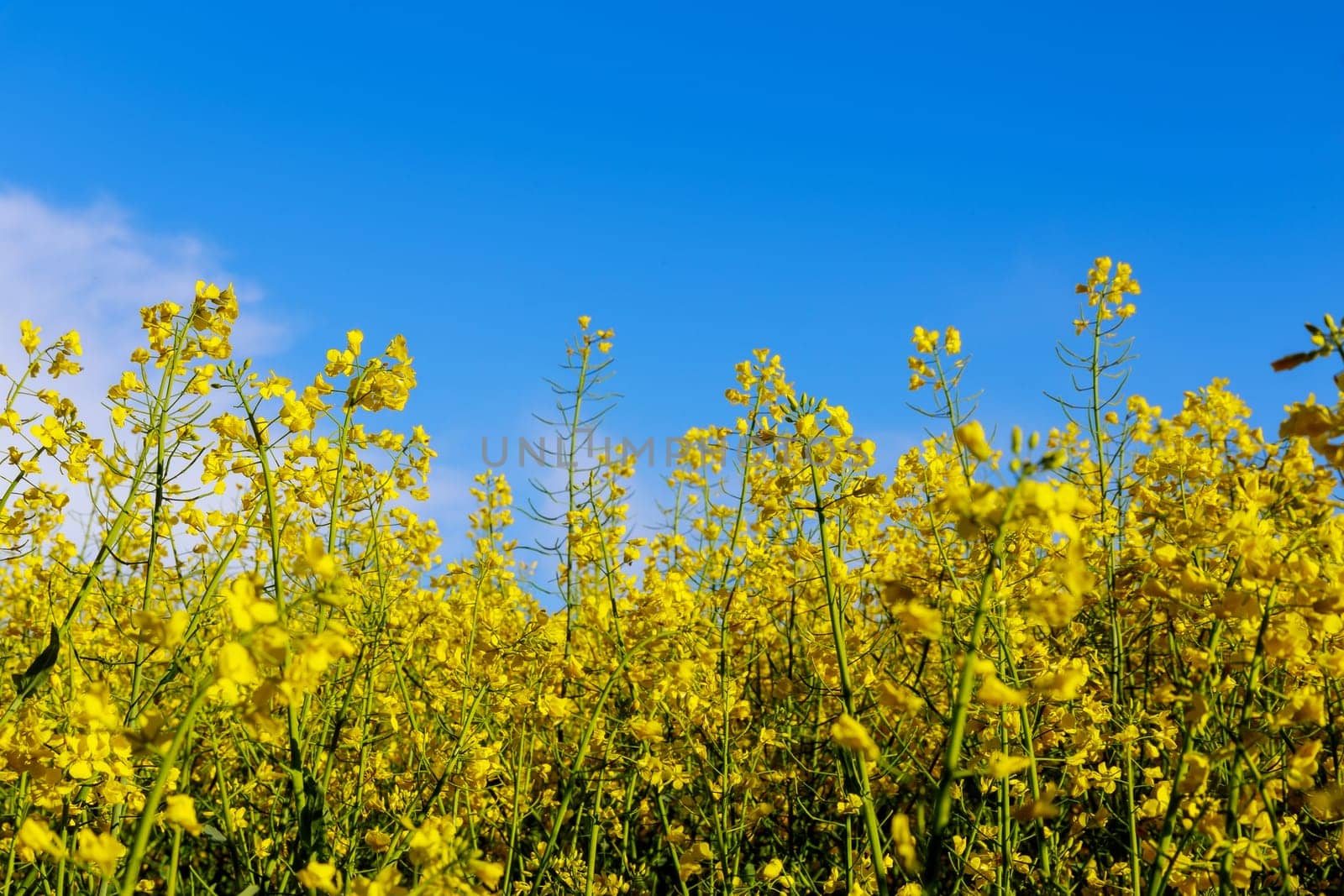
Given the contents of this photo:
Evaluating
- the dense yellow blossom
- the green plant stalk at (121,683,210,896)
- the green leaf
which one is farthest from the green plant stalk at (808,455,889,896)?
the green leaf

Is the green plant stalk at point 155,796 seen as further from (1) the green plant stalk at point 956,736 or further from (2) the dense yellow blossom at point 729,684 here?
(1) the green plant stalk at point 956,736

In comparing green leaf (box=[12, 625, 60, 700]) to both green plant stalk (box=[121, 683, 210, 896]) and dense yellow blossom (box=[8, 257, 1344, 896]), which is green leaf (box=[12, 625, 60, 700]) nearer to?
dense yellow blossom (box=[8, 257, 1344, 896])

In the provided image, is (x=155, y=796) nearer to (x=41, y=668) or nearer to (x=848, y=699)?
(x=848, y=699)

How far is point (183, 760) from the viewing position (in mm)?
3412

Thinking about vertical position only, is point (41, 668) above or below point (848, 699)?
above

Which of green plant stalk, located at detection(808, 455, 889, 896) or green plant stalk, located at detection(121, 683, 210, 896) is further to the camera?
green plant stalk, located at detection(808, 455, 889, 896)

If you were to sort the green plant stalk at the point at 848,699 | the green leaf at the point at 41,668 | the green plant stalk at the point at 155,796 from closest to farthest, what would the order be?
the green plant stalk at the point at 155,796
the green plant stalk at the point at 848,699
the green leaf at the point at 41,668

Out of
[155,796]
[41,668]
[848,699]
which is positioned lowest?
[155,796]

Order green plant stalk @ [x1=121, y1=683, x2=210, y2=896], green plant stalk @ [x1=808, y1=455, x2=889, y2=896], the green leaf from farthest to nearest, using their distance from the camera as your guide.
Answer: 1. the green leaf
2. green plant stalk @ [x1=808, y1=455, x2=889, y2=896]
3. green plant stalk @ [x1=121, y1=683, x2=210, y2=896]

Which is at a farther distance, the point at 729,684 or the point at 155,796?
the point at 729,684

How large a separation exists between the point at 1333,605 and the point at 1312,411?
33 cm

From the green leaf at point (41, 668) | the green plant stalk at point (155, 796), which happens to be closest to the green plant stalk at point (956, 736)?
the green plant stalk at point (155, 796)

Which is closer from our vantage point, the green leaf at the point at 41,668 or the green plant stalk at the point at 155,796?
the green plant stalk at the point at 155,796

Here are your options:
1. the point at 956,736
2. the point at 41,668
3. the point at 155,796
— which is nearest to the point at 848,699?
the point at 956,736
